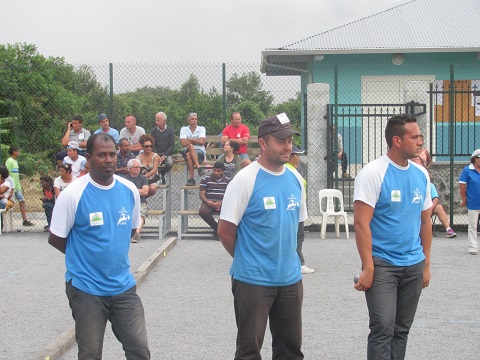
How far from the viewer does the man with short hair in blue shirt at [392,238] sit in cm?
548

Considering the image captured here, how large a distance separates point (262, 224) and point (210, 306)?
4.00 meters

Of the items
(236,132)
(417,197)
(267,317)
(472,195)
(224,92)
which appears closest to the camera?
(267,317)

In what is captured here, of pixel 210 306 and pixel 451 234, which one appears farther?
pixel 451 234

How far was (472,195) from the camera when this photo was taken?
13.2 meters

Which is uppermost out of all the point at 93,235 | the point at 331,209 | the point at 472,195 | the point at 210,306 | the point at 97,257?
the point at 93,235

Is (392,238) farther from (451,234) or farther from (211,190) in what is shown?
(451,234)

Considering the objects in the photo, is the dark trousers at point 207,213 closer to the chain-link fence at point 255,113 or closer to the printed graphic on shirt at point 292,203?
the chain-link fence at point 255,113

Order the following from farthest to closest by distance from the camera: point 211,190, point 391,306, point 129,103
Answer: point 129,103, point 211,190, point 391,306

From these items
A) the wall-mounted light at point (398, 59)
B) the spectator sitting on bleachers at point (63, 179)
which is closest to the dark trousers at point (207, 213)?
the spectator sitting on bleachers at point (63, 179)

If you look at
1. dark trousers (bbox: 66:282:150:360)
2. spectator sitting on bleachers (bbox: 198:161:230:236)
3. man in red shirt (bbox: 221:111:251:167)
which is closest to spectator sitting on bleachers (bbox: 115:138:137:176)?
spectator sitting on bleachers (bbox: 198:161:230:236)

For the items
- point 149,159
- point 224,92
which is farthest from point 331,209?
point 149,159

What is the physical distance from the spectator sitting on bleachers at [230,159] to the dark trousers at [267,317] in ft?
33.5

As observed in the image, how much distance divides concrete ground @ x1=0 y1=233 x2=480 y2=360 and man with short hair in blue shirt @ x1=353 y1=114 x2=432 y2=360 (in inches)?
54.0

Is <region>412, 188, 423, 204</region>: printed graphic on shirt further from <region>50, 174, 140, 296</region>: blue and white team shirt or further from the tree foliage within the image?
the tree foliage
